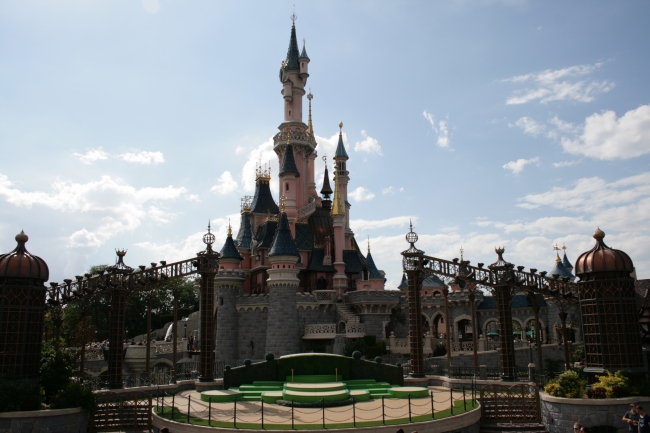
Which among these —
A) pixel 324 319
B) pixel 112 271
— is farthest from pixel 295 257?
pixel 112 271

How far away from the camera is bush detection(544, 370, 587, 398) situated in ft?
58.1

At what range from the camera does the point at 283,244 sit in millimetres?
39938

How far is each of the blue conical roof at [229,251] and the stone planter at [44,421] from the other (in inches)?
1085

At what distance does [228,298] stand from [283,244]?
8.19m

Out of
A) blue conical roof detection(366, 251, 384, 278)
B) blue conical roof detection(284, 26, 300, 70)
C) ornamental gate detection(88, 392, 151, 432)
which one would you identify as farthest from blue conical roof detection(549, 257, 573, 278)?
ornamental gate detection(88, 392, 151, 432)

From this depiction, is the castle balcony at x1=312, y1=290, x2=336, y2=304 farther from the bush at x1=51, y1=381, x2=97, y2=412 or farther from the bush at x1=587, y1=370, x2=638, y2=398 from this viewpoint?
the bush at x1=587, y1=370, x2=638, y2=398

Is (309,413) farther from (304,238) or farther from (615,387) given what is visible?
(304,238)

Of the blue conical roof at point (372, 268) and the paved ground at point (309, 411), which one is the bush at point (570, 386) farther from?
the blue conical roof at point (372, 268)

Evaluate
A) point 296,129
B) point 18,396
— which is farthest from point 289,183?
point 18,396

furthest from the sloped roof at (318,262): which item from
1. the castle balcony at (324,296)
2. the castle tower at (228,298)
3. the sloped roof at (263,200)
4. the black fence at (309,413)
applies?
the black fence at (309,413)

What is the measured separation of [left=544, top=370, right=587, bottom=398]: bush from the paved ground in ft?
11.7

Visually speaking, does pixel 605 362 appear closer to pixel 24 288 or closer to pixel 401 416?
pixel 401 416

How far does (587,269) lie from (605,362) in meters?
3.25

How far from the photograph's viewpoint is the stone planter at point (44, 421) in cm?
1627
